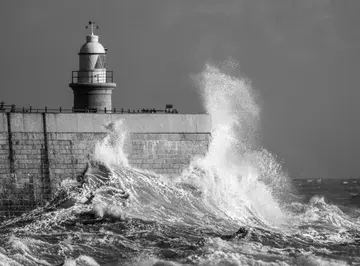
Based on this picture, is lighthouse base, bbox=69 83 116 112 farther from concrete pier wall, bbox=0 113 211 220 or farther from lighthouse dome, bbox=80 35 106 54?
concrete pier wall, bbox=0 113 211 220

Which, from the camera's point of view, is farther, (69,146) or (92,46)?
(92,46)

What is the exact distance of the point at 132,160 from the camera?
43438 millimetres

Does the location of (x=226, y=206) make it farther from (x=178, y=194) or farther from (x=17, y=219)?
(x=17, y=219)

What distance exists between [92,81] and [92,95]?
734 mm

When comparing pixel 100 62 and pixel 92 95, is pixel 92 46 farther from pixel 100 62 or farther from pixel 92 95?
pixel 92 95

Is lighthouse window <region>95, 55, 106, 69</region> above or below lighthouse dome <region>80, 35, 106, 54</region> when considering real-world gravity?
below

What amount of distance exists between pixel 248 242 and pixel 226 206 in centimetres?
663

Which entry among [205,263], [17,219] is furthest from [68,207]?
[205,263]

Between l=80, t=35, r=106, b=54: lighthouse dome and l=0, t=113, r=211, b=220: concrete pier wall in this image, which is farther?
l=80, t=35, r=106, b=54: lighthouse dome

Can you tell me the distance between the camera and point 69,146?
138 ft

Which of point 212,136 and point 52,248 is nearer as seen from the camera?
point 52,248

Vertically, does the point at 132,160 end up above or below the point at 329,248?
above

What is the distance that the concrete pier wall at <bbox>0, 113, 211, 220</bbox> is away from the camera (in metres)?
40.7

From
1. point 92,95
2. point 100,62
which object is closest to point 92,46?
point 100,62
